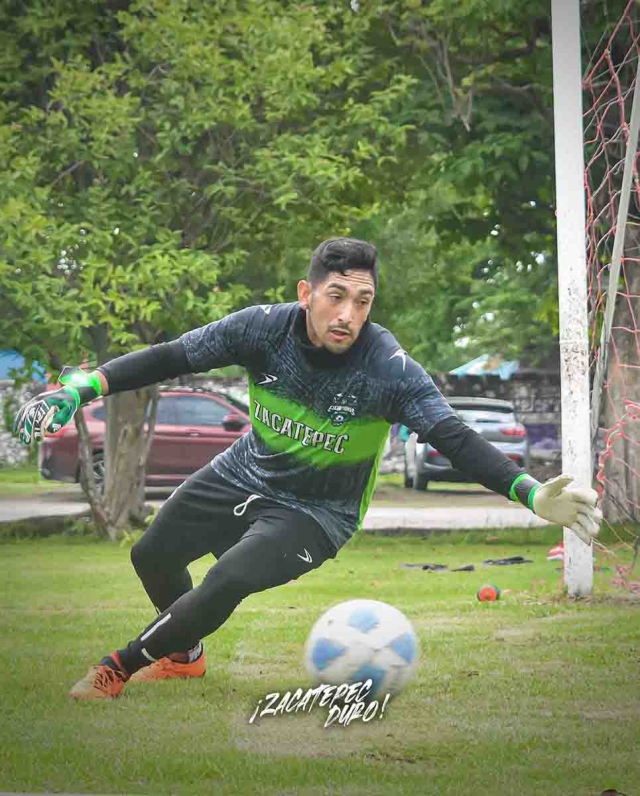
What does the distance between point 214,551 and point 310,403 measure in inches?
25.1

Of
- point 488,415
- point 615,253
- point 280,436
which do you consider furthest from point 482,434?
point 280,436

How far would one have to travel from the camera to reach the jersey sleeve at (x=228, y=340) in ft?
12.8

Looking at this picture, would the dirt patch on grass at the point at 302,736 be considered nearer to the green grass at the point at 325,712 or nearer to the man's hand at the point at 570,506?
the green grass at the point at 325,712

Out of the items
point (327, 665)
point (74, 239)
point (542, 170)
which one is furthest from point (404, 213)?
point (327, 665)

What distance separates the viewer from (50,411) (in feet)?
11.8

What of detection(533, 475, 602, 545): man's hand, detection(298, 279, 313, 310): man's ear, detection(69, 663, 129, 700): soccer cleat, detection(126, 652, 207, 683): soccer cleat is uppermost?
detection(298, 279, 313, 310): man's ear

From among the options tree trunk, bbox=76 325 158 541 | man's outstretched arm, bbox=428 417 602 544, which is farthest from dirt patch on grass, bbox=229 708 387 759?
tree trunk, bbox=76 325 158 541

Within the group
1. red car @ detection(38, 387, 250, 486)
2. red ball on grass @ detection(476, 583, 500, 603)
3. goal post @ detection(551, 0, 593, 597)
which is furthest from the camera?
red car @ detection(38, 387, 250, 486)

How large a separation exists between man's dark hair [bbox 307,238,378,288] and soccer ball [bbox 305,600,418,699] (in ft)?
3.40

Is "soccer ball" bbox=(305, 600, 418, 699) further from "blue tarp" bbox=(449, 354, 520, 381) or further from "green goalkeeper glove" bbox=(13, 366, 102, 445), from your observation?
"blue tarp" bbox=(449, 354, 520, 381)

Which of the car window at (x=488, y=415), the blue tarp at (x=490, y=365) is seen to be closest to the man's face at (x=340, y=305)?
the car window at (x=488, y=415)

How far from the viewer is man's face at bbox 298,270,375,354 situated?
3.79 metres

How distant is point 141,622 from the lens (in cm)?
598

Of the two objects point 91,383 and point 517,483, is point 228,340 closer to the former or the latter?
point 91,383
